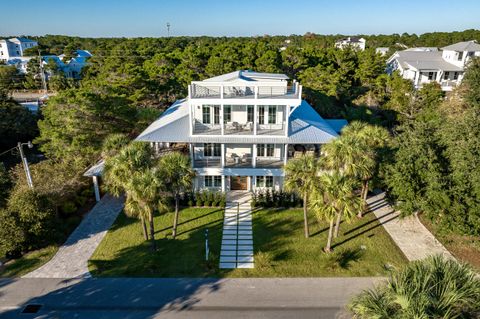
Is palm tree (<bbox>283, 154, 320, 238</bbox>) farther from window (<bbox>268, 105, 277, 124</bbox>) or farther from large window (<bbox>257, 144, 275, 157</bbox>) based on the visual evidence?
window (<bbox>268, 105, 277, 124</bbox>)

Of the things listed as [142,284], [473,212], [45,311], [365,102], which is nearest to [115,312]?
[142,284]

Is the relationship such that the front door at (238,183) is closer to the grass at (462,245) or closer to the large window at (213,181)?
the large window at (213,181)

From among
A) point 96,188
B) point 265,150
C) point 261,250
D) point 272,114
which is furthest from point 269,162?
point 96,188

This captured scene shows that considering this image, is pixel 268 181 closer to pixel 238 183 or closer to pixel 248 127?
pixel 238 183

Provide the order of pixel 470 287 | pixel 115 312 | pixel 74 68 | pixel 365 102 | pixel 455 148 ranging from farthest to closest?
1. pixel 74 68
2. pixel 365 102
3. pixel 455 148
4. pixel 115 312
5. pixel 470 287

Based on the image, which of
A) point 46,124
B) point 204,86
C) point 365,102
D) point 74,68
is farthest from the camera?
point 74,68

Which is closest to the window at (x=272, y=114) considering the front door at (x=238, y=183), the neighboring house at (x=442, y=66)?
the front door at (x=238, y=183)

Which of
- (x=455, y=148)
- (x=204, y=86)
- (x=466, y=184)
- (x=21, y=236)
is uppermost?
(x=204, y=86)

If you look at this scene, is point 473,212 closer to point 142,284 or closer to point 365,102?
point 142,284
